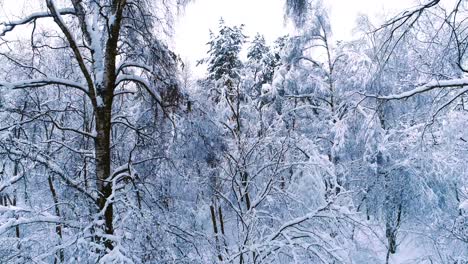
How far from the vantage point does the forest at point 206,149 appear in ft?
14.1

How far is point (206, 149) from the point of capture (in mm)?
5609

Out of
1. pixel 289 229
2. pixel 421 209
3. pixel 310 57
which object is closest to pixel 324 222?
pixel 289 229

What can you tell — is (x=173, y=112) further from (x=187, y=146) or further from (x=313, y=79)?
(x=313, y=79)

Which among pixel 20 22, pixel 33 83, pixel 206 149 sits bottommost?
pixel 206 149

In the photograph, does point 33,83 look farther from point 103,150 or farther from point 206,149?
point 206,149

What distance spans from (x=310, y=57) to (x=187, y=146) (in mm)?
9187

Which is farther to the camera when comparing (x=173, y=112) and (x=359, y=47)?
(x=359, y=47)

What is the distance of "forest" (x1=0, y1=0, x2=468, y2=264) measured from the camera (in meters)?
4.31

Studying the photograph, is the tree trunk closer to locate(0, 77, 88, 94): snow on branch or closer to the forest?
the forest

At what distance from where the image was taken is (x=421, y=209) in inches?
475

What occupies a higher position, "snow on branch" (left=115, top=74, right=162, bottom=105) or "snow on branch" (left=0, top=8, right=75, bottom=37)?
"snow on branch" (left=0, top=8, right=75, bottom=37)

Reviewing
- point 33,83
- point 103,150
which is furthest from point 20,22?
point 103,150

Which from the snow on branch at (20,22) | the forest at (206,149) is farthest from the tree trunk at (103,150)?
the snow on branch at (20,22)

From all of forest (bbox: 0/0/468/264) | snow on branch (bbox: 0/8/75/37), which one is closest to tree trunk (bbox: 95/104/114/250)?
forest (bbox: 0/0/468/264)
